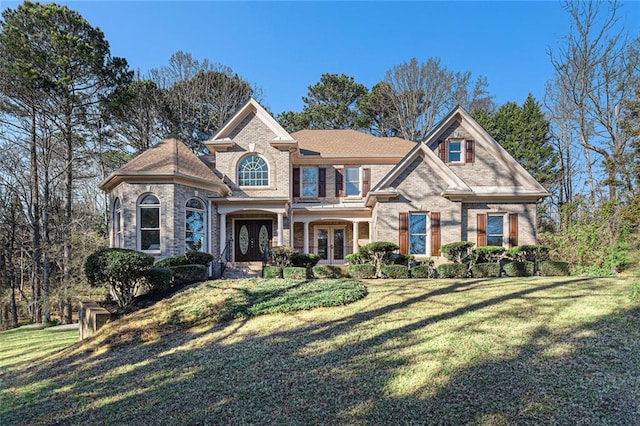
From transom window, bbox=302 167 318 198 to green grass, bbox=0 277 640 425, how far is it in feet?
32.5

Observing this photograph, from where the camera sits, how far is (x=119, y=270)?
975 centimetres

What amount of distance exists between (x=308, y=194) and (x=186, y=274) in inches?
323

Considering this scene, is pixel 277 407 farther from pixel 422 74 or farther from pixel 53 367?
pixel 422 74

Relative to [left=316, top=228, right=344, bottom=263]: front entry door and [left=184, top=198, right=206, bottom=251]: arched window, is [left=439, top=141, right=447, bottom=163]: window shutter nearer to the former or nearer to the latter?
[left=316, top=228, right=344, bottom=263]: front entry door

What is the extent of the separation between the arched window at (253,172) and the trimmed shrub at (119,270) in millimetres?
6836

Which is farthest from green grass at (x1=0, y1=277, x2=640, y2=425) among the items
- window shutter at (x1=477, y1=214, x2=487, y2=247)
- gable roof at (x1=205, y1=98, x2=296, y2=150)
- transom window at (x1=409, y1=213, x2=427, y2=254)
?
gable roof at (x1=205, y1=98, x2=296, y2=150)

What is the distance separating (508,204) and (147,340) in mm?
13810

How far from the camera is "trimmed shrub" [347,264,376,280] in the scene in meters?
12.6

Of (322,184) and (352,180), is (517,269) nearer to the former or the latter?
(352,180)

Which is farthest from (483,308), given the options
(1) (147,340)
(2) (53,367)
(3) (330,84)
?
(3) (330,84)

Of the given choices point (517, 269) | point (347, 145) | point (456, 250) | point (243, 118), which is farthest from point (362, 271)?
point (243, 118)

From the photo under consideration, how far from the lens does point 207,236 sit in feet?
48.9

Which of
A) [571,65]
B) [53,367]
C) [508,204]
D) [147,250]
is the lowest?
[53,367]

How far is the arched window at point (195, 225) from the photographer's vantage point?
46.8 ft
